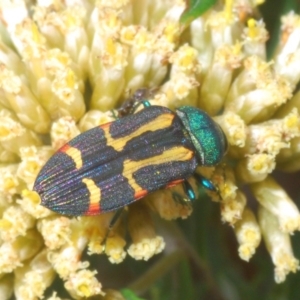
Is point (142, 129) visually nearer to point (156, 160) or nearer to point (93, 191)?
point (156, 160)

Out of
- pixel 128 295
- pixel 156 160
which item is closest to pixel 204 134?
pixel 156 160

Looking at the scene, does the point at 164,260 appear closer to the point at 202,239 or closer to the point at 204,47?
the point at 202,239

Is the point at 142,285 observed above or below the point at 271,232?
below

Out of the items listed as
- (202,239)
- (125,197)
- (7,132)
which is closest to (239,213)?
(125,197)

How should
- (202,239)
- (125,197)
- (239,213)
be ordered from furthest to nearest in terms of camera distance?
1. (202,239)
2. (239,213)
3. (125,197)

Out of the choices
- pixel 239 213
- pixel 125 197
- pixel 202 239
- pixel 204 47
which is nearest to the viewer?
pixel 125 197

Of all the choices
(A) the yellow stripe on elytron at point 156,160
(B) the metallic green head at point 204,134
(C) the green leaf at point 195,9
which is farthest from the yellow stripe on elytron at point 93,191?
(C) the green leaf at point 195,9
